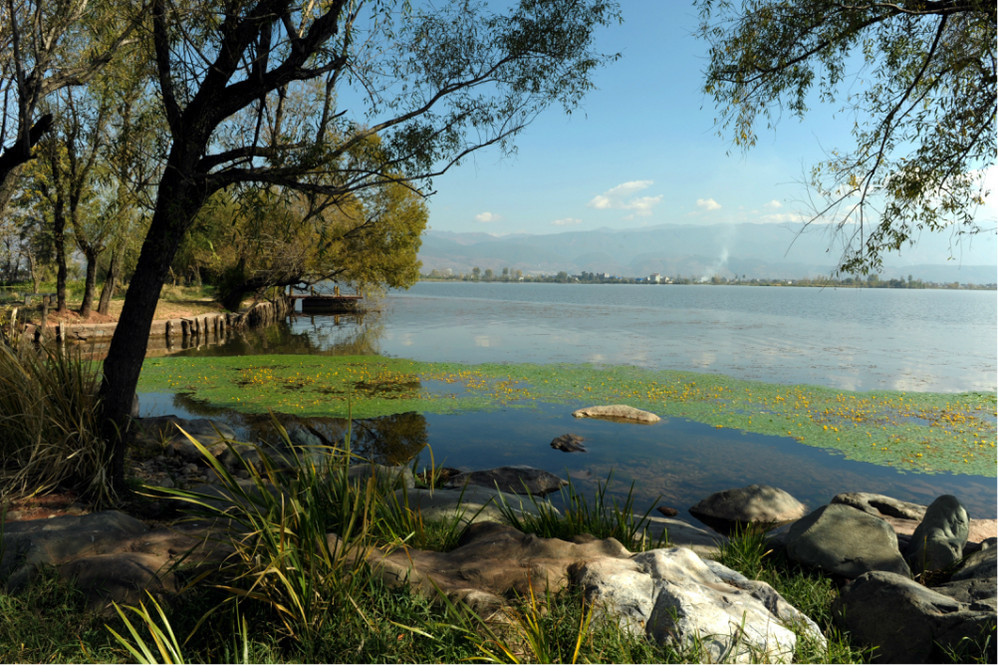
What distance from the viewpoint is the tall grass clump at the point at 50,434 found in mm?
5406

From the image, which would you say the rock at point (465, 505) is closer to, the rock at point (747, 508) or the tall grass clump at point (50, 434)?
the rock at point (747, 508)

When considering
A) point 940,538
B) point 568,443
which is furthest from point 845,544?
point 568,443

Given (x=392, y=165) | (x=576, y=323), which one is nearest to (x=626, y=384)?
(x=392, y=165)

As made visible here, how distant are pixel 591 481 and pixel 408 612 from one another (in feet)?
17.8

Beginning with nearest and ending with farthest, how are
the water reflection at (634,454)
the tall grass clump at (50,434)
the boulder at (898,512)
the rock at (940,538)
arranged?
the rock at (940,538), the tall grass clump at (50,434), the boulder at (898,512), the water reflection at (634,454)

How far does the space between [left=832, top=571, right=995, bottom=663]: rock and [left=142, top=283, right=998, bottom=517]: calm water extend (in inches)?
105

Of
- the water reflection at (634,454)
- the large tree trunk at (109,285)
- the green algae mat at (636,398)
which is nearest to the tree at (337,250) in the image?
the large tree trunk at (109,285)

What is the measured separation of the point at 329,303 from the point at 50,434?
39.0 m

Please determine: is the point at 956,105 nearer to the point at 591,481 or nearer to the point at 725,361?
the point at 591,481

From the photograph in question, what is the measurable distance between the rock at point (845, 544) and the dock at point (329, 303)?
3992cm

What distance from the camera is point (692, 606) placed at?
3.10m

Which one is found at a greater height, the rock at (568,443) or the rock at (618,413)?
the rock at (618,413)

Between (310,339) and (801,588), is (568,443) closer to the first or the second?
(801,588)

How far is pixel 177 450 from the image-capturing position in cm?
780
